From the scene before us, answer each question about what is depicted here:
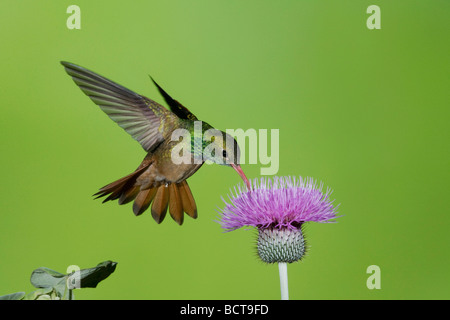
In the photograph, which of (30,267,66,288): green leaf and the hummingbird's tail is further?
the hummingbird's tail

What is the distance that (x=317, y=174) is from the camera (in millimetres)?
2363

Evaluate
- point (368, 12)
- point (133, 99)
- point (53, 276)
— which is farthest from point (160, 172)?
point (368, 12)

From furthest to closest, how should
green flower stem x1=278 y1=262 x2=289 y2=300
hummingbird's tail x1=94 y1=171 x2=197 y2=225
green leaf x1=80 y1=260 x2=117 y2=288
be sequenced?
1. hummingbird's tail x1=94 y1=171 x2=197 y2=225
2. green flower stem x1=278 y1=262 x2=289 y2=300
3. green leaf x1=80 y1=260 x2=117 y2=288

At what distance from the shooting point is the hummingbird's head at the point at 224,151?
3.93 ft

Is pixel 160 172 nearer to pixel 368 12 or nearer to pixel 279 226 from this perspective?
pixel 279 226

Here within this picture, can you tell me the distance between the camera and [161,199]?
4.42ft

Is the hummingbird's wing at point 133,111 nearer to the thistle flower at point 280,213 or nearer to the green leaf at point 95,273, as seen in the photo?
the thistle flower at point 280,213

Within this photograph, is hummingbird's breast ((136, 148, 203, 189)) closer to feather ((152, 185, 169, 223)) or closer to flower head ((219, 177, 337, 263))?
feather ((152, 185, 169, 223))

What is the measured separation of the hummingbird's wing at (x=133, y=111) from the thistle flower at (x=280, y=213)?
28 cm

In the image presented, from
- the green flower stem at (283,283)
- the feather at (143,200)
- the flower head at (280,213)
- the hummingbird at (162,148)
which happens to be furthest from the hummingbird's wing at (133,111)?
the green flower stem at (283,283)

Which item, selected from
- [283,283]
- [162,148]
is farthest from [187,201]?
[283,283]

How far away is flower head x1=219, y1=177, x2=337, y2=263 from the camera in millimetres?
1147

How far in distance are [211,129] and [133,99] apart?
0.66ft

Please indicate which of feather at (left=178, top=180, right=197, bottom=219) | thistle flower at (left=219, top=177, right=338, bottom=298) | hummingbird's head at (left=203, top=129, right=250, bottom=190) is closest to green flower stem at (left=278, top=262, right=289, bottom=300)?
thistle flower at (left=219, top=177, right=338, bottom=298)
